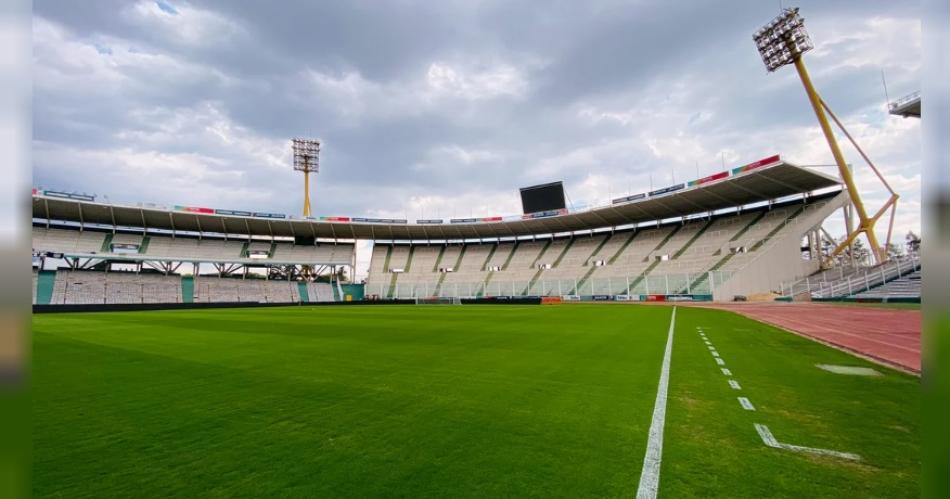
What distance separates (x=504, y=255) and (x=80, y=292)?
156 feet

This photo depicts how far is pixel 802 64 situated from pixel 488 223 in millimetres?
37318

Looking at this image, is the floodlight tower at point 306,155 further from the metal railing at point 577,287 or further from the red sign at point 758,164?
the red sign at point 758,164

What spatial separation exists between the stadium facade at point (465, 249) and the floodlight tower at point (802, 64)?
65.8 inches

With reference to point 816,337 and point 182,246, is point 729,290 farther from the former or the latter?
point 182,246

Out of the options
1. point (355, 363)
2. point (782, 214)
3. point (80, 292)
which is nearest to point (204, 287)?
point (80, 292)

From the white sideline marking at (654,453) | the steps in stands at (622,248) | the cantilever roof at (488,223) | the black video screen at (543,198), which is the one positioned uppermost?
the black video screen at (543,198)

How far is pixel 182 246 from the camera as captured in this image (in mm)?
51875

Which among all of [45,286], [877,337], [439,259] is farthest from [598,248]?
[45,286]

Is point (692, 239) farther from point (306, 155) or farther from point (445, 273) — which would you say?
point (306, 155)

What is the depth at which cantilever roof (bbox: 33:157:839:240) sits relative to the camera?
Answer: 39094 mm

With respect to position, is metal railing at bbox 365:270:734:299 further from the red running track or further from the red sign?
the red running track

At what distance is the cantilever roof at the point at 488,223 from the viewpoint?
39.1 meters

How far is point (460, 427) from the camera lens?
14.3 feet

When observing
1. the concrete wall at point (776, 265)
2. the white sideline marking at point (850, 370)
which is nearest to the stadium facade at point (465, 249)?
the concrete wall at point (776, 265)
